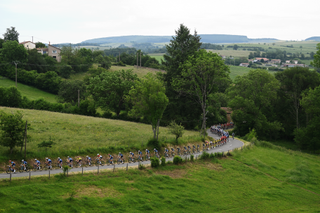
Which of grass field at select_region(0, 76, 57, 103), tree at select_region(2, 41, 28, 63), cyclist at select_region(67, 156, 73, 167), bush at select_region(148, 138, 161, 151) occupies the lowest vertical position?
bush at select_region(148, 138, 161, 151)

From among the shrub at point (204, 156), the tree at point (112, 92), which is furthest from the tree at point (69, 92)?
the shrub at point (204, 156)

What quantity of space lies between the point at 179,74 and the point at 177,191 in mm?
38900

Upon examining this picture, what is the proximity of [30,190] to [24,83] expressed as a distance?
87.7 m

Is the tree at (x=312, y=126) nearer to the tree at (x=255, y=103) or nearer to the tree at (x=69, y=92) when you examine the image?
the tree at (x=255, y=103)

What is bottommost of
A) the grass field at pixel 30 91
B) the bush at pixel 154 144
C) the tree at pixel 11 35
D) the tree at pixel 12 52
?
the bush at pixel 154 144

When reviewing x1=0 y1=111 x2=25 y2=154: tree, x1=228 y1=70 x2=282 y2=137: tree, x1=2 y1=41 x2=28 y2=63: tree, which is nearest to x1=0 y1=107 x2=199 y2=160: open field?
x1=0 y1=111 x2=25 y2=154: tree

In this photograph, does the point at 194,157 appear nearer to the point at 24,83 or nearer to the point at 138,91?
the point at 138,91

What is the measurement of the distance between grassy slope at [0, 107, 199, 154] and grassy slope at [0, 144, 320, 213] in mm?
8778

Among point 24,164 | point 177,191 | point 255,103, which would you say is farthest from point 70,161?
point 255,103

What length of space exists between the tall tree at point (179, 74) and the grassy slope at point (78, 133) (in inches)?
605

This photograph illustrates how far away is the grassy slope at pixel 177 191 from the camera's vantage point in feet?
73.0

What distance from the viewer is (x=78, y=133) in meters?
44.2

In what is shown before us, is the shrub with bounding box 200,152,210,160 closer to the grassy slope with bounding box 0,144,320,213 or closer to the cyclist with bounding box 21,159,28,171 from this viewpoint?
the grassy slope with bounding box 0,144,320,213

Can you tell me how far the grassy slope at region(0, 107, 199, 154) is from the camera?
36.2 meters
